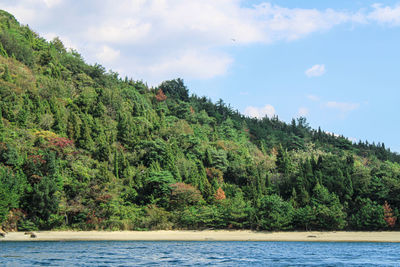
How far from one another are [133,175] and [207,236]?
62.2 ft

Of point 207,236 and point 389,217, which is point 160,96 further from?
point 389,217

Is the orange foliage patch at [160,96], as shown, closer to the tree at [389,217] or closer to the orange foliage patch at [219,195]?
the orange foliage patch at [219,195]

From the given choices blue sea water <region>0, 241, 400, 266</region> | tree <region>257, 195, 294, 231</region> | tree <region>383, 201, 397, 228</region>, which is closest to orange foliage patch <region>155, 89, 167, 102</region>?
tree <region>257, 195, 294, 231</region>

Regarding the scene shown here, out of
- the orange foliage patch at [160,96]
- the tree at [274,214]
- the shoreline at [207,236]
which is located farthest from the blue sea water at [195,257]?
the orange foliage patch at [160,96]

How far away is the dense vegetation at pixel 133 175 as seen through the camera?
176ft

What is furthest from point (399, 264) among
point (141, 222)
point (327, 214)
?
point (141, 222)

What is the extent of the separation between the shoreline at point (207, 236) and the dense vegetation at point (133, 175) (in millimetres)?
1507

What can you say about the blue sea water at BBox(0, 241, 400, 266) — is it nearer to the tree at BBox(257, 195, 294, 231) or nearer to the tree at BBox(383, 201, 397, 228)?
the tree at BBox(257, 195, 294, 231)

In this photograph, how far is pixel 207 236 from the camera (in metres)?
52.8

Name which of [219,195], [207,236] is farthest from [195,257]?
[219,195]

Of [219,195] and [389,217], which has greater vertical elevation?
[219,195]

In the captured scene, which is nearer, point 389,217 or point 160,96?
point 389,217

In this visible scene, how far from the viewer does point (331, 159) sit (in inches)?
2589

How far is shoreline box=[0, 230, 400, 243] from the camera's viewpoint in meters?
49.0
